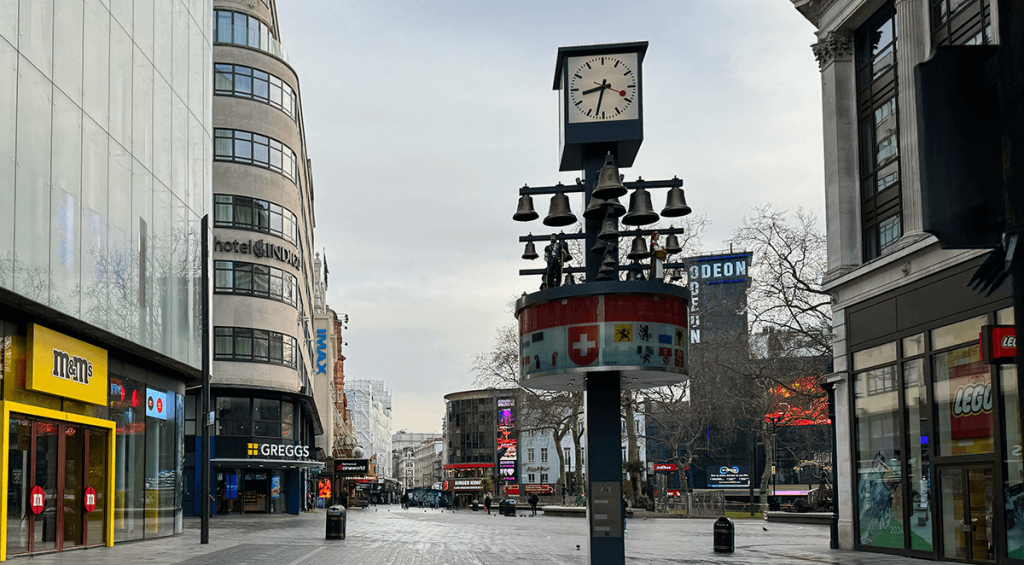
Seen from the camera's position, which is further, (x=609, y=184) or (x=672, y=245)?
(x=672, y=245)

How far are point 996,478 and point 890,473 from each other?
4.59 meters

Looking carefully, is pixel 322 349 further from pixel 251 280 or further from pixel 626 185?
pixel 626 185

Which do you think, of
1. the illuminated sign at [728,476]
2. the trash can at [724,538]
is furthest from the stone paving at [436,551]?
the illuminated sign at [728,476]

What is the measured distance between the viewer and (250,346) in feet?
177

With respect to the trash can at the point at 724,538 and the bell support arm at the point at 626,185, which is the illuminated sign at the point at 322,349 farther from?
the bell support arm at the point at 626,185

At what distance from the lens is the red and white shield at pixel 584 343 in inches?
596

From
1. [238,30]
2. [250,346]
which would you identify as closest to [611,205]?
[250,346]

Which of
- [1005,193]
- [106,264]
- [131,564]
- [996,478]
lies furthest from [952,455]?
[1005,193]

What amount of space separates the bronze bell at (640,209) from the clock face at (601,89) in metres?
1.29

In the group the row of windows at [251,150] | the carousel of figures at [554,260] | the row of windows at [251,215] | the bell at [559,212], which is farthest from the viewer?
the row of windows at [251,150]

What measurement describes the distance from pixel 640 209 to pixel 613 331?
6.48 ft

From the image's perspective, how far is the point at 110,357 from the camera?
1008 inches

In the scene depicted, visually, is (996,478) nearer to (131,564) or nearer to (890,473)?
(890,473)

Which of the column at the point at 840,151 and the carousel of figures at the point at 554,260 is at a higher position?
the column at the point at 840,151
